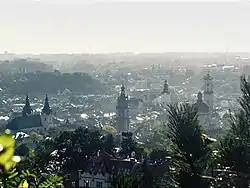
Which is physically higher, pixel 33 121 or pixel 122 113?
pixel 122 113

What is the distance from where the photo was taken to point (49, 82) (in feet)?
359

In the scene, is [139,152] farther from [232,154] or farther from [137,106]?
[137,106]

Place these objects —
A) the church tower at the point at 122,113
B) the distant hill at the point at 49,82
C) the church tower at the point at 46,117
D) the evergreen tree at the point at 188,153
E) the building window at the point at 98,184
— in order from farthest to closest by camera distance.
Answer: the distant hill at the point at 49,82 → the church tower at the point at 122,113 → the church tower at the point at 46,117 → the building window at the point at 98,184 → the evergreen tree at the point at 188,153

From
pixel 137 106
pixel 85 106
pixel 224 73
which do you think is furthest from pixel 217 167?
pixel 224 73

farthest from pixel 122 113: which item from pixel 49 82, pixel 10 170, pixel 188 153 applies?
pixel 49 82

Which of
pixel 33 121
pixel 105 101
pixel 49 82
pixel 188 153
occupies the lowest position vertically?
pixel 105 101

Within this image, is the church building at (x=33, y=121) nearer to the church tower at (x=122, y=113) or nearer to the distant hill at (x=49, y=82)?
the church tower at (x=122, y=113)

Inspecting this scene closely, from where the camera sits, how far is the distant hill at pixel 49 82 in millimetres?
106062

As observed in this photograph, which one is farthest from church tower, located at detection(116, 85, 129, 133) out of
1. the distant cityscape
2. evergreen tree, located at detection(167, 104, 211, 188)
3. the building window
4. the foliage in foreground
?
the foliage in foreground

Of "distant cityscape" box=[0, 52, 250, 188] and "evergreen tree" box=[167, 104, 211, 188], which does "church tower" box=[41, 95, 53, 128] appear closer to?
"distant cityscape" box=[0, 52, 250, 188]

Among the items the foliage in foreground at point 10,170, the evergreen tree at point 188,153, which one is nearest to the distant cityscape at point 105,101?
the evergreen tree at point 188,153

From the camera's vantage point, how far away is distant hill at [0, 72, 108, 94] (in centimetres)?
10606

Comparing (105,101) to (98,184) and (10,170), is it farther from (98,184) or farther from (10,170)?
(10,170)

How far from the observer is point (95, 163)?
75.2 ft
